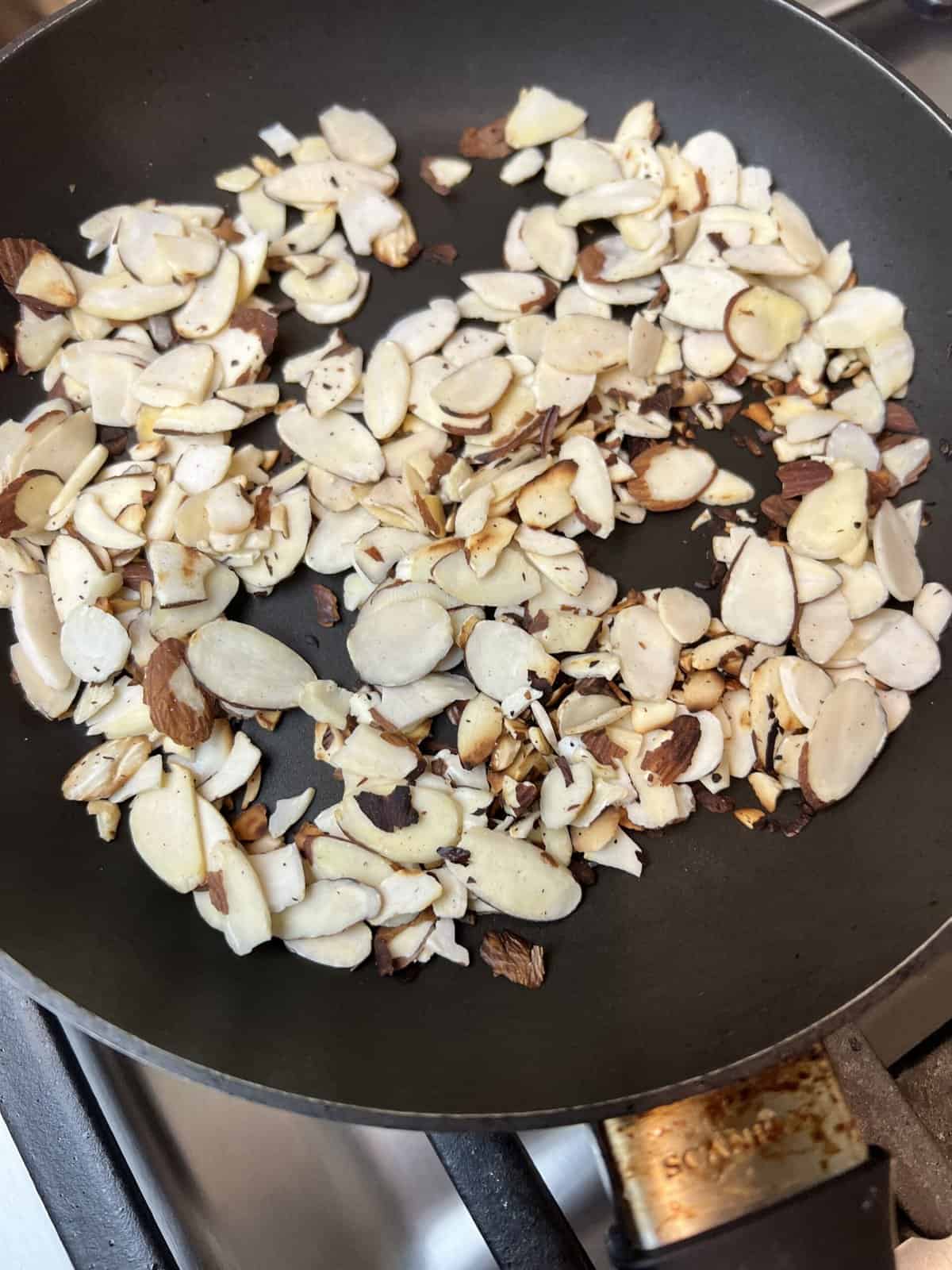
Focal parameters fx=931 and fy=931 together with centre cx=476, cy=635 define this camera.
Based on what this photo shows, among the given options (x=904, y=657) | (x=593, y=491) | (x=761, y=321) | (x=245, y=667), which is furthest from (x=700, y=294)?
(x=245, y=667)

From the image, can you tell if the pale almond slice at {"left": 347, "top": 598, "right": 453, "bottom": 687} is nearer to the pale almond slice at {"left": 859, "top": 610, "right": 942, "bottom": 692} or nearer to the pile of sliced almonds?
the pile of sliced almonds

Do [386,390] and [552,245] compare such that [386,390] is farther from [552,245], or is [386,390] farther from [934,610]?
[934,610]

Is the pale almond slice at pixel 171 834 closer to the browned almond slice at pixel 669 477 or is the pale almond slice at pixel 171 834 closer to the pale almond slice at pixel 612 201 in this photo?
the browned almond slice at pixel 669 477

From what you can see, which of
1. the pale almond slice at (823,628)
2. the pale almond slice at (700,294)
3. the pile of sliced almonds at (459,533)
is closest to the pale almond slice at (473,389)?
the pile of sliced almonds at (459,533)

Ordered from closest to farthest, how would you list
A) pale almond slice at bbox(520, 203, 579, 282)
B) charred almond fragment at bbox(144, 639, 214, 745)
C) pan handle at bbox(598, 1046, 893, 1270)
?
pan handle at bbox(598, 1046, 893, 1270)
charred almond fragment at bbox(144, 639, 214, 745)
pale almond slice at bbox(520, 203, 579, 282)

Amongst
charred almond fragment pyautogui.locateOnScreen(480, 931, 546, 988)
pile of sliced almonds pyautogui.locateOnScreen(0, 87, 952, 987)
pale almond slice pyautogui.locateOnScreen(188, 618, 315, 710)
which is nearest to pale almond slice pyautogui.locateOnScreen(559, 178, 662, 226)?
pile of sliced almonds pyautogui.locateOnScreen(0, 87, 952, 987)
